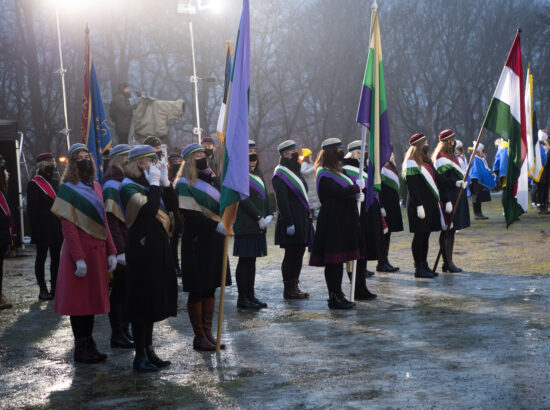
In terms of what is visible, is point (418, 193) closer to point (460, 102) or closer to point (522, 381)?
point (522, 381)

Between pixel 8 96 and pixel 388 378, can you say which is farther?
pixel 8 96

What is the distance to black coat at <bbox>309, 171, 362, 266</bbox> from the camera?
8.65 m

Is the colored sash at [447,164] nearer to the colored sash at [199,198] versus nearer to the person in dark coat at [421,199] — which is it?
the person in dark coat at [421,199]

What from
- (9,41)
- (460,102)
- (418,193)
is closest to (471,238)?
(418,193)

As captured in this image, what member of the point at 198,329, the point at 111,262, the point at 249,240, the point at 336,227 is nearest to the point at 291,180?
the point at 249,240

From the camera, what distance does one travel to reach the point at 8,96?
34.2 metres

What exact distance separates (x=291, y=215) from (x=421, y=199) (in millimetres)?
2322

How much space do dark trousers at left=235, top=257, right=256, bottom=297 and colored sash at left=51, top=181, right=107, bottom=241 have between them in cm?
269

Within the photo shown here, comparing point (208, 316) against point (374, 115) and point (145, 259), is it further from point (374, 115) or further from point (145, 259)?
point (374, 115)

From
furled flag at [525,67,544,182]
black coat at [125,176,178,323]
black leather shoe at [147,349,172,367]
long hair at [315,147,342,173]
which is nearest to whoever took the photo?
black coat at [125,176,178,323]

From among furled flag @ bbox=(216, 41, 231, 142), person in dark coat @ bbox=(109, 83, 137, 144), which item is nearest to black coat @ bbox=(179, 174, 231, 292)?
furled flag @ bbox=(216, 41, 231, 142)

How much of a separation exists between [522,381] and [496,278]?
17.0 feet

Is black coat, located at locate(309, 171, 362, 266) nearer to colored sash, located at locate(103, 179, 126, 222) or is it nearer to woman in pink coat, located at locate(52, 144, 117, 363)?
colored sash, located at locate(103, 179, 126, 222)

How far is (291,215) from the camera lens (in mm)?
9492
